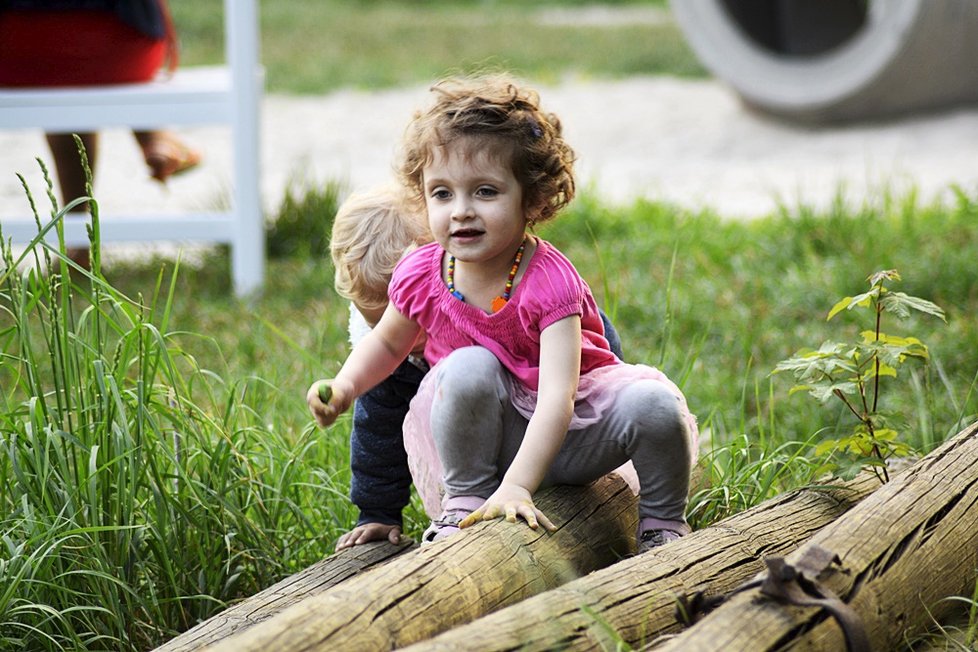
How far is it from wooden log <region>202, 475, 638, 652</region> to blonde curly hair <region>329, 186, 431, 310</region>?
58cm

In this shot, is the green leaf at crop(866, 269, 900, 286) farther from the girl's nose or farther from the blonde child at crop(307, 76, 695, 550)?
the girl's nose

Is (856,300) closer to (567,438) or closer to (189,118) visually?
(567,438)

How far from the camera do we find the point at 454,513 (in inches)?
89.8

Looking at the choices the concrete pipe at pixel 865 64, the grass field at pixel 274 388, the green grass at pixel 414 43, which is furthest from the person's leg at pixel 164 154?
the green grass at pixel 414 43

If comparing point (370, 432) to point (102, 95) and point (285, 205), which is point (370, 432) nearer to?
point (102, 95)

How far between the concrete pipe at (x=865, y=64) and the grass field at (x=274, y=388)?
2.44 meters

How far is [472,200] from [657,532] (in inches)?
24.9

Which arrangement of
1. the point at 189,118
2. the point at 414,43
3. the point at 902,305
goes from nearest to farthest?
the point at 902,305
the point at 189,118
the point at 414,43

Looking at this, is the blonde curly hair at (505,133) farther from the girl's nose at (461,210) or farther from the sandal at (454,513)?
the sandal at (454,513)

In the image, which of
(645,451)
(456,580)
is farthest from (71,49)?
(456,580)

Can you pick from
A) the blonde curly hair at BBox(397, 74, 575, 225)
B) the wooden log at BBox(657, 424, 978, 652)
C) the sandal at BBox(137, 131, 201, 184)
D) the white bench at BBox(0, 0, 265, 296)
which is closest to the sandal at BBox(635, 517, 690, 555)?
the wooden log at BBox(657, 424, 978, 652)

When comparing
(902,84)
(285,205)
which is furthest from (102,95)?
(902,84)

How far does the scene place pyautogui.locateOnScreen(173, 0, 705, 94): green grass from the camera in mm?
10547

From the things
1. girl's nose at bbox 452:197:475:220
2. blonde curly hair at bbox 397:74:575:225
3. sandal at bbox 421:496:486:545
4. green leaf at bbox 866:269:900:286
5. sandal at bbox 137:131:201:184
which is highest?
blonde curly hair at bbox 397:74:575:225
